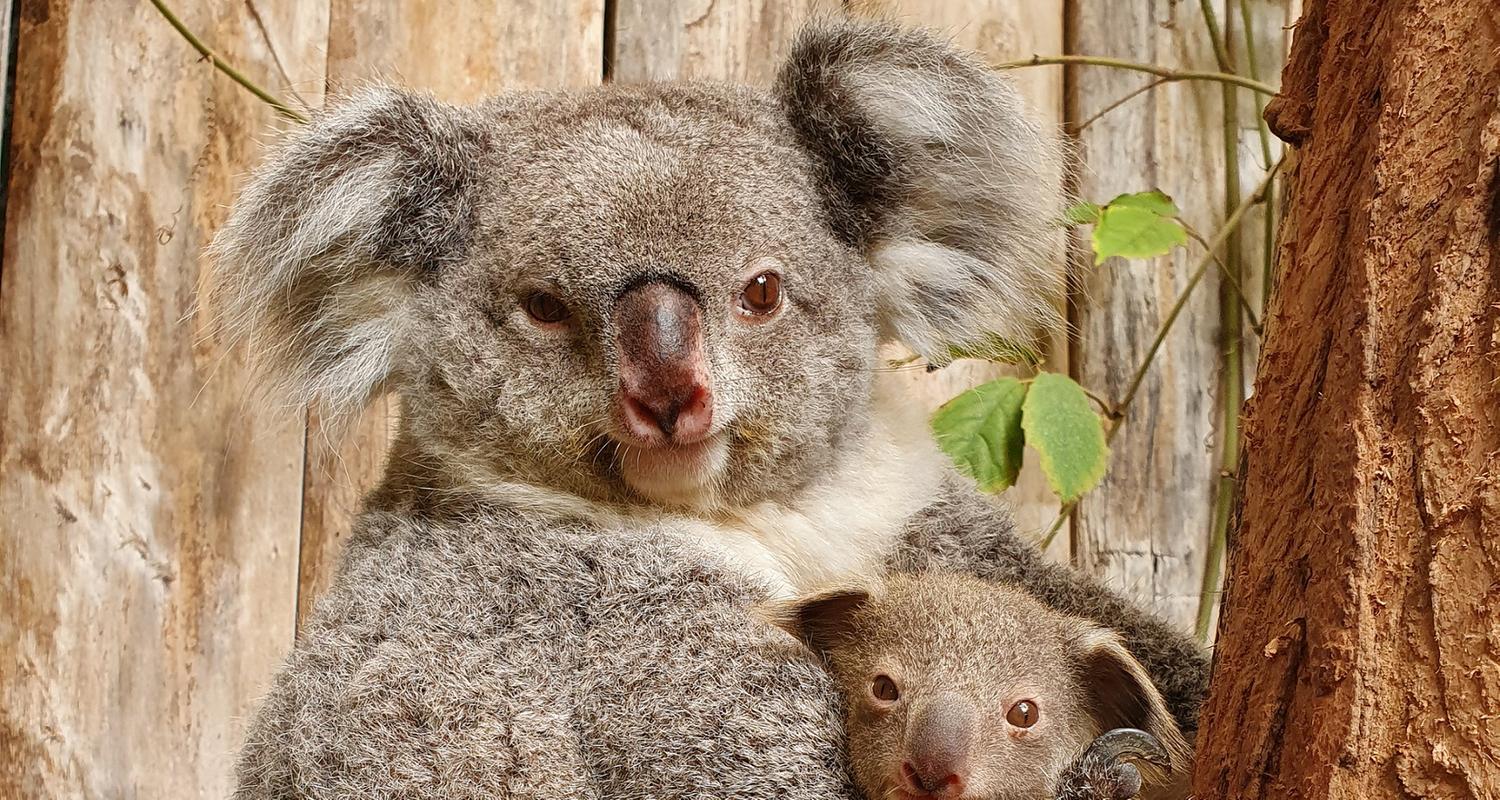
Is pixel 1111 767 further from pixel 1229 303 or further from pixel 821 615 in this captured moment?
pixel 1229 303

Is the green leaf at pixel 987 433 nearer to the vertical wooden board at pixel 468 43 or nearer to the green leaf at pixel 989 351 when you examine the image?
the green leaf at pixel 989 351

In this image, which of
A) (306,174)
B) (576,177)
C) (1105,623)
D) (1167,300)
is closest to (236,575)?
(306,174)

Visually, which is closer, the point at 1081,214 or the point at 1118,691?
the point at 1118,691

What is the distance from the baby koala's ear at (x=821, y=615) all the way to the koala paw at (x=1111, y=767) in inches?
14.4

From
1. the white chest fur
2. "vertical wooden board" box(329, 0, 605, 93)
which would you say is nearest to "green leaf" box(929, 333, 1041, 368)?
the white chest fur

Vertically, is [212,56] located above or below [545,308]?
above

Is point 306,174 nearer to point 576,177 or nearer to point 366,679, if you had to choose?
point 576,177

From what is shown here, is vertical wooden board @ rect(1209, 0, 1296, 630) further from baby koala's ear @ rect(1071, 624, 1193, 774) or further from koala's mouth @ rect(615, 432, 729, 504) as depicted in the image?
koala's mouth @ rect(615, 432, 729, 504)

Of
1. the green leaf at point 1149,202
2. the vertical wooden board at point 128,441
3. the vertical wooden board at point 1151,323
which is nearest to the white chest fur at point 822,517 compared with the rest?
the green leaf at point 1149,202

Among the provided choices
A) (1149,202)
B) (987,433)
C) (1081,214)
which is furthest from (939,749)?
(1149,202)

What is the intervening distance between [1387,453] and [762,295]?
1.14 meters

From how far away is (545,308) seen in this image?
2.18 meters

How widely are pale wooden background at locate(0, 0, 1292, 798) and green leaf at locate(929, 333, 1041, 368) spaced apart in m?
0.64

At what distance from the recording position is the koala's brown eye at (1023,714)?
182cm
